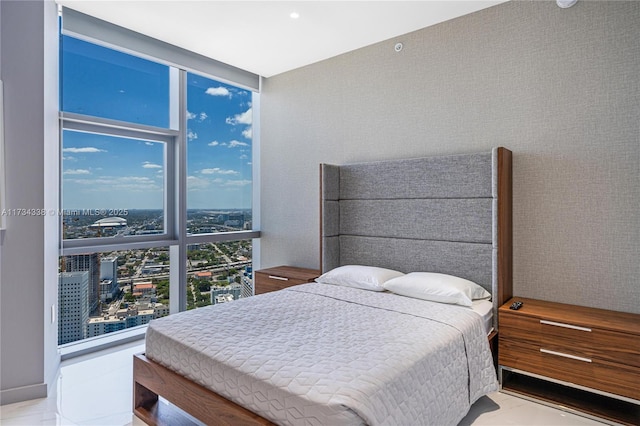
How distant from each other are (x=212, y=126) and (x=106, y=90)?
1.09 meters

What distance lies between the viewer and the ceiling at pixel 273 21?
2.73 metres

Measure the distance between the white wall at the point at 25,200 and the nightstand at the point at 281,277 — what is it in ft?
5.77

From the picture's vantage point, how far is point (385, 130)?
3.31 m

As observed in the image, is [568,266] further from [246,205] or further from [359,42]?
[246,205]

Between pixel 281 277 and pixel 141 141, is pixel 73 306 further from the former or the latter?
pixel 281 277

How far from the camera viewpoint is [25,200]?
7.73ft

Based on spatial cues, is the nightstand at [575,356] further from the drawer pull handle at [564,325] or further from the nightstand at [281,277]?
the nightstand at [281,277]

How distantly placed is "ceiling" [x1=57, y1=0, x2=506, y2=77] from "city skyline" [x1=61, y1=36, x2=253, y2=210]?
0.41 m

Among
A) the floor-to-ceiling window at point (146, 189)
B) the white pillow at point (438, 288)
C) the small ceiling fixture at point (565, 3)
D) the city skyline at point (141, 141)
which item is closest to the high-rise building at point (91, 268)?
the floor-to-ceiling window at point (146, 189)

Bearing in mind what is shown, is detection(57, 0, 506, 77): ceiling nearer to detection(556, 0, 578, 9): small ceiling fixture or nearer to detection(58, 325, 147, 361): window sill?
detection(556, 0, 578, 9): small ceiling fixture

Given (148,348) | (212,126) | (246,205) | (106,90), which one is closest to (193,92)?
(212,126)

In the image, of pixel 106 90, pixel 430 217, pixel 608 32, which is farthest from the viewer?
pixel 106 90

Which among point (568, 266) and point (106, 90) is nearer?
point (568, 266)

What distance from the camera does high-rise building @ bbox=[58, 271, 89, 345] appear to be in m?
2.99
